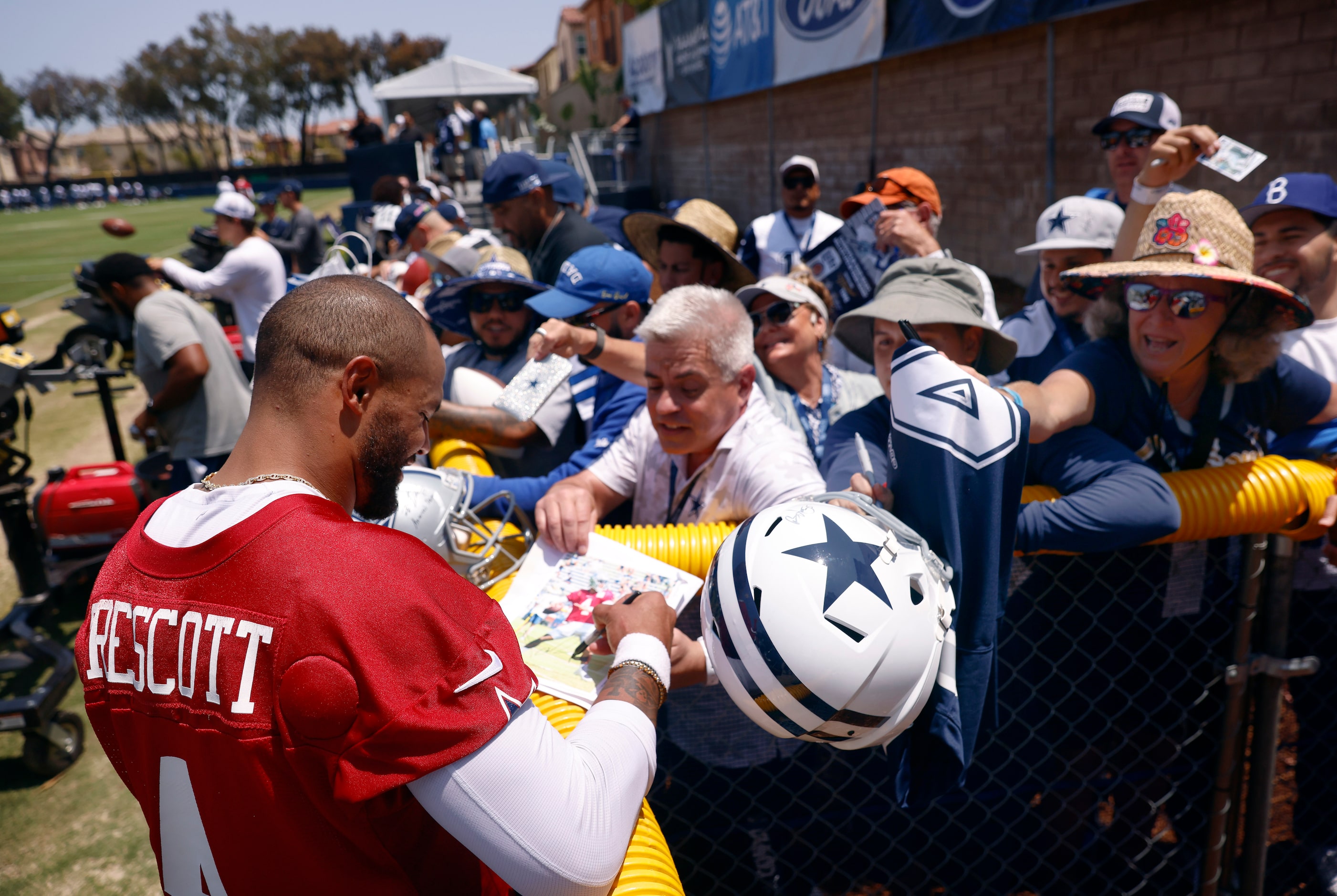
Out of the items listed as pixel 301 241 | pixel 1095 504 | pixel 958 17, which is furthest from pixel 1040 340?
pixel 301 241

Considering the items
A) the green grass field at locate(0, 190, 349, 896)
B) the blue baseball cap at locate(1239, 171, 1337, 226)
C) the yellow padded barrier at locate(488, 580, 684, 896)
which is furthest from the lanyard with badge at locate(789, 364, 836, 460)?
the green grass field at locate(0, 190, 349, 896)

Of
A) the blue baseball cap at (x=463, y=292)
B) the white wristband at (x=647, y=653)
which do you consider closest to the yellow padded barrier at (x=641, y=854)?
the white wristband at (x=647, y=653)

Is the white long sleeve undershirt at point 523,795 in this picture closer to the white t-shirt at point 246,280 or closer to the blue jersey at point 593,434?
the blue jersey at point 593,434

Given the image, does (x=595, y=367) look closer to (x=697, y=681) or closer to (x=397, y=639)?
(x=697, y=681)

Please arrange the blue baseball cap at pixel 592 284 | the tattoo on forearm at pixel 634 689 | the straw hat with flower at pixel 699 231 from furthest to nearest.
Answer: the straw hat with flower at pixel 699 231 < the blue baseball cap at pixel 592 284 < the tattoo on forearm at pixel 634 689

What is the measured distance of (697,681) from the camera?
176 cm

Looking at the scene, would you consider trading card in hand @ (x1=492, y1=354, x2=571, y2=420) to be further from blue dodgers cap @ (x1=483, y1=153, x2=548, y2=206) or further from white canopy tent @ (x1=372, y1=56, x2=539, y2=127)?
white canopy tent @ (x1=372, y1=56, x2=539, y2=127)

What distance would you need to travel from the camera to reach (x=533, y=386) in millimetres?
2785

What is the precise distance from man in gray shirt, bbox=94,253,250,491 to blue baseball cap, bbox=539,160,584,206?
2.29 m

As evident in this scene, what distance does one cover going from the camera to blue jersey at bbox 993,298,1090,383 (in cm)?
313

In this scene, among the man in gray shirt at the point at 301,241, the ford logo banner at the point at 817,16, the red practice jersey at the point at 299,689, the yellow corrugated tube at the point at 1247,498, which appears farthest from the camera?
the man in gray shirt at the point at 301,241

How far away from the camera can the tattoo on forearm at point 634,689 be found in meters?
1.38

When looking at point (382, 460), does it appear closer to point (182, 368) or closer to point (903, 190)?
point (903, 190)

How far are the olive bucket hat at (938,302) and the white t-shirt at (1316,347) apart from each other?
4.39 feet
